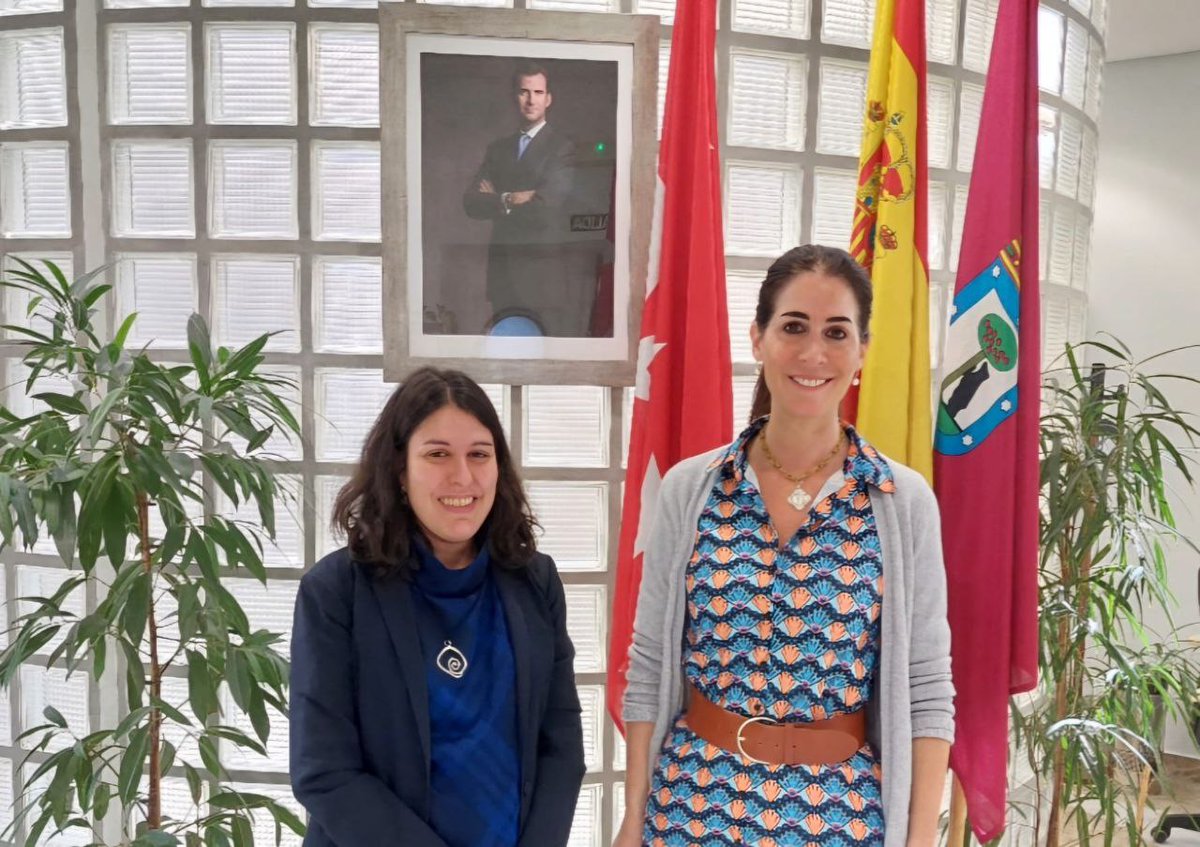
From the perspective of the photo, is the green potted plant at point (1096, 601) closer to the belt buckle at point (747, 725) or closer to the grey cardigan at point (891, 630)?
the grey cardigan at point (891, 630)

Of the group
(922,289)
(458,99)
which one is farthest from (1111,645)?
(458,99)

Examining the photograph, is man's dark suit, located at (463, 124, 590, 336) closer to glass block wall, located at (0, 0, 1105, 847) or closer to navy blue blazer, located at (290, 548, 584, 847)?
glass block wall, located at (0, 0, 1105, 847)

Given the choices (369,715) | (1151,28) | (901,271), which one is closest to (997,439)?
(901,271)

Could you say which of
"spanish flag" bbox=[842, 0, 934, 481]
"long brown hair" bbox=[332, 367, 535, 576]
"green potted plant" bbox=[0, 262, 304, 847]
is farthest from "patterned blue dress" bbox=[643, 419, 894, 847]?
"green potted plant" bbox=[0, 262, 304, 847]

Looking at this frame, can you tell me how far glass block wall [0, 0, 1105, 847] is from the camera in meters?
2.08

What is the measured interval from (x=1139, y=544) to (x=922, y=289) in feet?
2.46

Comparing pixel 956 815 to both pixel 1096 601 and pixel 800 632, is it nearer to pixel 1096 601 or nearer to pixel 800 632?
pixel 1096 601

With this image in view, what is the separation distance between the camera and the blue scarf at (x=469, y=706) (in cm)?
119

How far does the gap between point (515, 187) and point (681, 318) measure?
54 cm

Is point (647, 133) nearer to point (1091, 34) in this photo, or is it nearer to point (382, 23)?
point (382, 23)

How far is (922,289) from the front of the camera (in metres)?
1.79

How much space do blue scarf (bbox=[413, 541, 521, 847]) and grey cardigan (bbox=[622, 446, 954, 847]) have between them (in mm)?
199

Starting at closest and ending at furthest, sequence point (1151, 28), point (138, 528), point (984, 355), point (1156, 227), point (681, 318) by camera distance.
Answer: point (138, 528), point (984, 355), point (681, 318), point (1151, 28), point (1156, 227)

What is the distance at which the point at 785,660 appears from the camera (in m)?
1.18
